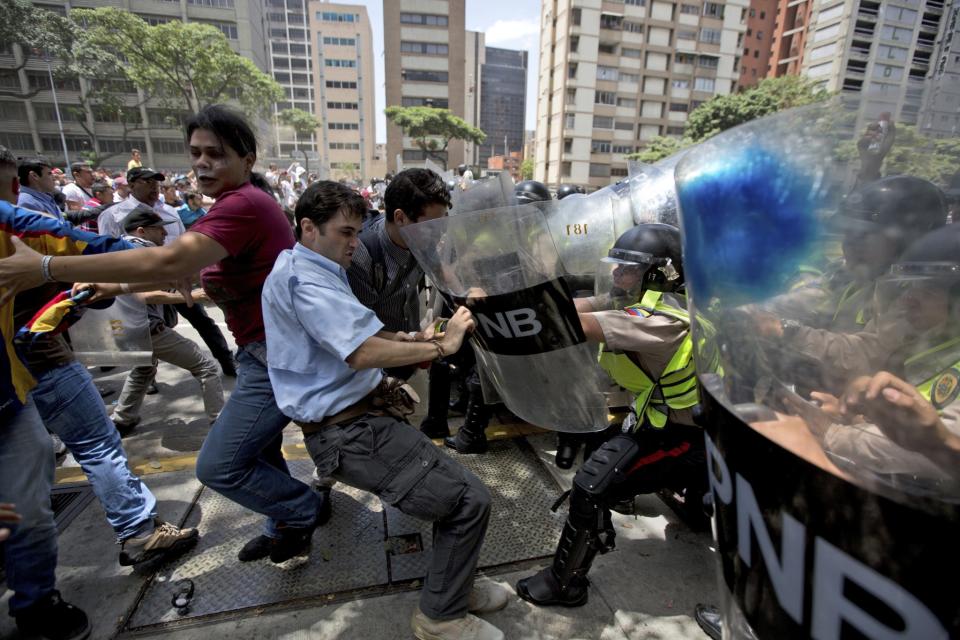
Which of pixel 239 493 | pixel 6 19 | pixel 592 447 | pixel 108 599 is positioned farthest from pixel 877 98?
pixel 6 19

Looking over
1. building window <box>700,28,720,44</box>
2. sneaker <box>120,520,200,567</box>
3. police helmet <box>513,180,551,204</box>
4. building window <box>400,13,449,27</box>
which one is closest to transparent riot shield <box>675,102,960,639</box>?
sneaker <box>120,520,200,567</box>

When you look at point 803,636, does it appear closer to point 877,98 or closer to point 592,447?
point 877,98

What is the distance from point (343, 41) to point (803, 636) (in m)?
91.7

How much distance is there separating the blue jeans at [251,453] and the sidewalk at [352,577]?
0.35 metres

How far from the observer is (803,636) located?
727 mm

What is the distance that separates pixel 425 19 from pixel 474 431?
69.9 meters

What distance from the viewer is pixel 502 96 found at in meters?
142

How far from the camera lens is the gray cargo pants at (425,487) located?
1.90 meters

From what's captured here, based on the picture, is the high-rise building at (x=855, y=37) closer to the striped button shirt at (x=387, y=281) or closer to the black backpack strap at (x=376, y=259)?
the striped button shirt at (x=387, y=281)

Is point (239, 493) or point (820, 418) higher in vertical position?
point (820, 418)

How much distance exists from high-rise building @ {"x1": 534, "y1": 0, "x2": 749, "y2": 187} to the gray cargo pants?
168 ft

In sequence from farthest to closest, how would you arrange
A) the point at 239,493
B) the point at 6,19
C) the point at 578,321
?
the point at 6,19, the point at 239,493, the point at 578,321

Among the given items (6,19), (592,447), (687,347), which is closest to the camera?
(687,347)

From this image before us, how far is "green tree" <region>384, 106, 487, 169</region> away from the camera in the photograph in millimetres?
55094
